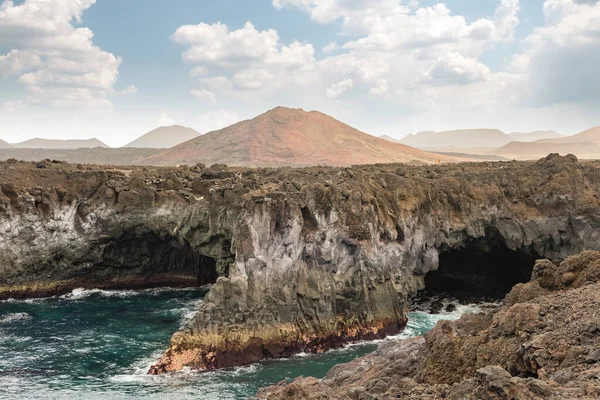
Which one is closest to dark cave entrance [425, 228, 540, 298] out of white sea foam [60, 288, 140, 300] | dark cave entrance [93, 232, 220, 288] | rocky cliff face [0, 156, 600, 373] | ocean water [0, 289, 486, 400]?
rocky cliff face [0, 156, 600, 373]

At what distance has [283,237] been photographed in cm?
3853

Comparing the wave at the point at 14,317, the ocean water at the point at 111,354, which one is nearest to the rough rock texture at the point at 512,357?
the ocean water at the point at 111,354

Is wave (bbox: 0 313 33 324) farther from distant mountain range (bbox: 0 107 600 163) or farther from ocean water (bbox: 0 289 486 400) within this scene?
distant mountain range (bbox: 0 107 600 163)

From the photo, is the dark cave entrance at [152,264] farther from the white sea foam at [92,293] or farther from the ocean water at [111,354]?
the ocean water at [111,354]

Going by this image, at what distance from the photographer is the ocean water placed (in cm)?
2975

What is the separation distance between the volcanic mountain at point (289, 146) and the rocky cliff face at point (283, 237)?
89538 millimetres

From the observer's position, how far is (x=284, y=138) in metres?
167

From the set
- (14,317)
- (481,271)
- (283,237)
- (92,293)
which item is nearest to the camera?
(283,237)

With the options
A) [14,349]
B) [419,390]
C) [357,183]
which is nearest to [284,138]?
[357,183]

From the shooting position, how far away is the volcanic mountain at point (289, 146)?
495 feet

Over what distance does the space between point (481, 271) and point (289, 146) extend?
365 feet

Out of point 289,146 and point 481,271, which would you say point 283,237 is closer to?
point 481,271

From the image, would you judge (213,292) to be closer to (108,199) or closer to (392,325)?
(392,325)

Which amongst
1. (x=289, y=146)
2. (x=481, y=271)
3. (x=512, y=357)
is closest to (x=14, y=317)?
(x=512, y=357)
